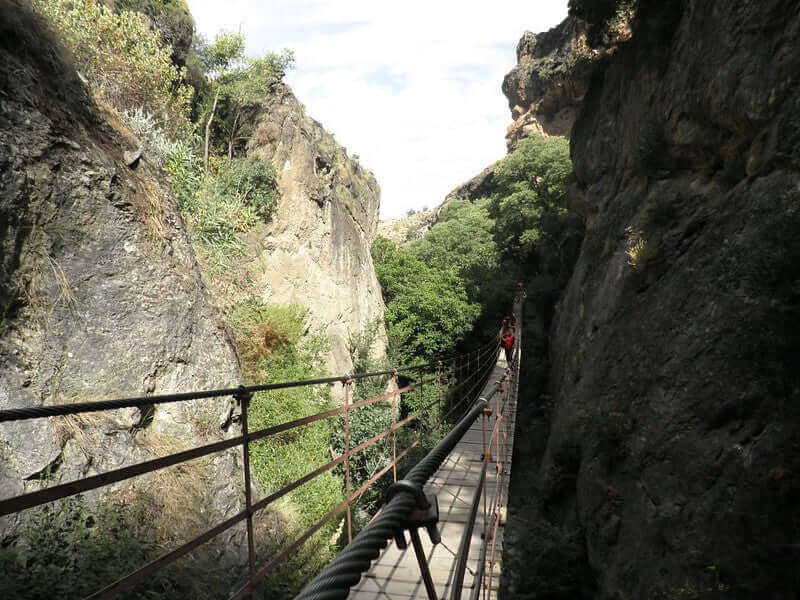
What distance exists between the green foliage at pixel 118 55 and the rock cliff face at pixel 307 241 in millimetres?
2896

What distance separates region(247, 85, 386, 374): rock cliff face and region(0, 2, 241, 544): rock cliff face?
4.18 m

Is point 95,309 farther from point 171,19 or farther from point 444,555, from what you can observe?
point 171,19

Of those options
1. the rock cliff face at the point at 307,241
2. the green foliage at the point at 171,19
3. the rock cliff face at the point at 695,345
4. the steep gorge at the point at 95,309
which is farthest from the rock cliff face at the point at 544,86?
the steep gorge at the point at 95,309

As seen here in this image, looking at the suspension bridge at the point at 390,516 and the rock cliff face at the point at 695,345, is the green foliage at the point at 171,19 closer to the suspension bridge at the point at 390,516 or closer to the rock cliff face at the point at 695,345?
the rock cliff face at the point at 695,345

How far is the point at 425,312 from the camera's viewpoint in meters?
17.0

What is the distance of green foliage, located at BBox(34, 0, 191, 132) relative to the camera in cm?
826

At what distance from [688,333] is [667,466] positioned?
4.71ft

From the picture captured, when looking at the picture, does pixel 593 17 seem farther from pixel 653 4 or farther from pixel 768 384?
pixel 768 384

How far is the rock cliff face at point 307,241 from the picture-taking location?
11492mm

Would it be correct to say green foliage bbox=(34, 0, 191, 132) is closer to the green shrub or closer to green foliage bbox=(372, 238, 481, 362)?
the green shrub

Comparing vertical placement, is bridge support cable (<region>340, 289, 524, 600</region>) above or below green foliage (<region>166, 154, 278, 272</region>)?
below

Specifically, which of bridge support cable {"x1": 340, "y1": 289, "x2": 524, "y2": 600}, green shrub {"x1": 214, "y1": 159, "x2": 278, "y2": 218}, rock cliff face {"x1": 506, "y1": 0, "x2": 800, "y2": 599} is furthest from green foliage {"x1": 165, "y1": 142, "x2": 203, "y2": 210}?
rock cliff face {"x1": 506, "y1": 0, "x2": 800, "y2": 599}

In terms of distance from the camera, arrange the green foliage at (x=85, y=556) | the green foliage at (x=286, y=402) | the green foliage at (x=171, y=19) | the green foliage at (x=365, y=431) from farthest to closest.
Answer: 1. the green foliage at (x=171, y=19)
2. the green foliage at (x=365, y=431)
3. the green foliage at (x=286, y=402)
4. the green foliage at (x=85, y=556)

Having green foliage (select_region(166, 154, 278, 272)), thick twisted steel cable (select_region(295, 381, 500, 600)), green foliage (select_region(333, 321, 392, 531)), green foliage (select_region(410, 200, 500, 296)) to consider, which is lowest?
green foliage (select_region(333, 321, 392, 531))
